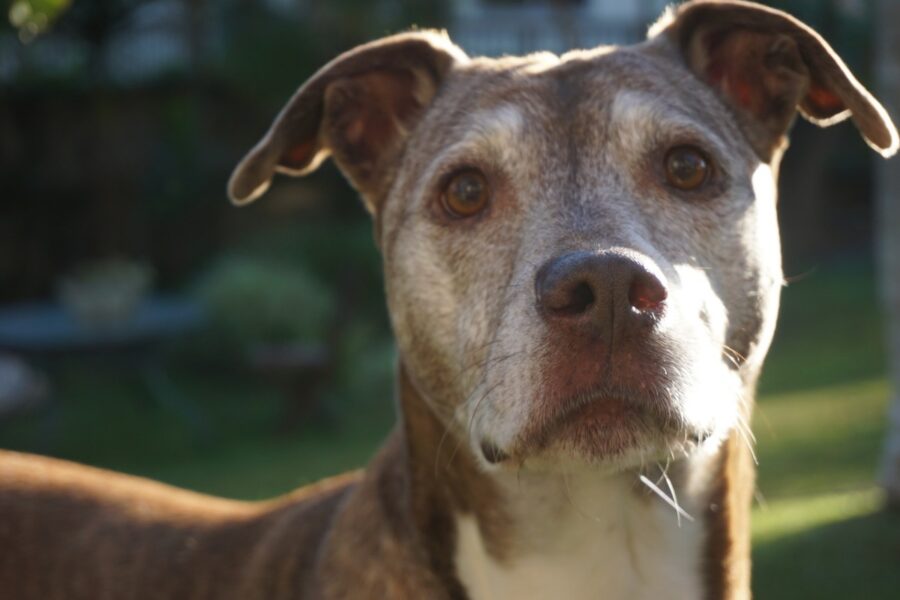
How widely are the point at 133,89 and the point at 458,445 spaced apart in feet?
45.2

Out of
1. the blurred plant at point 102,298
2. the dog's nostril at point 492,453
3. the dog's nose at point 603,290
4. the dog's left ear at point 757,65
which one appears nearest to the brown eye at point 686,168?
the dog's left ear at point 757,65

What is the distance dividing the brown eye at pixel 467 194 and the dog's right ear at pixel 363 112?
0.40 metres

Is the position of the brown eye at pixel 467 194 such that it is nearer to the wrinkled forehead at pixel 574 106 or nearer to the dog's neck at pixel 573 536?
the wrinkled forehead at pixel 574 106

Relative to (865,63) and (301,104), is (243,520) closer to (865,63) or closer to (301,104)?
(301,104)

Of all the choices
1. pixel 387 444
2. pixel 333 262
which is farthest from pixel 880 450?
pixel 333 262

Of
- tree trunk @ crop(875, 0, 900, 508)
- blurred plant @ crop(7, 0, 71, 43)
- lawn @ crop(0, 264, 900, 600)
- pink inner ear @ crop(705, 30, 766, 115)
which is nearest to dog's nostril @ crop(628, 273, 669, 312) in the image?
pink inner ear @ crop(705, 30, 766, 115)

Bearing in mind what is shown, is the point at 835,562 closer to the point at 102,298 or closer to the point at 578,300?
the point at 578,300

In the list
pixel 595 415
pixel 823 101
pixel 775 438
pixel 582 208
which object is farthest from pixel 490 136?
pixel 775 438

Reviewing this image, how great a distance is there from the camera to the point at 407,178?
335cm

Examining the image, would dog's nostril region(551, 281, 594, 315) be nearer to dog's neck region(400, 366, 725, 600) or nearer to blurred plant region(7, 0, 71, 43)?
dog's neck region(400, 366, 725, 600)

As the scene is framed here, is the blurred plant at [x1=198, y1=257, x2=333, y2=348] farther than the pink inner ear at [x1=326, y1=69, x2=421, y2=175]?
Yes

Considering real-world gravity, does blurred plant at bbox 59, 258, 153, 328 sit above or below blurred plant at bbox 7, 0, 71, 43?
below

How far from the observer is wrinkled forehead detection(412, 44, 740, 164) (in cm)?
306

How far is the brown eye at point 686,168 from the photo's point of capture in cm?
304
